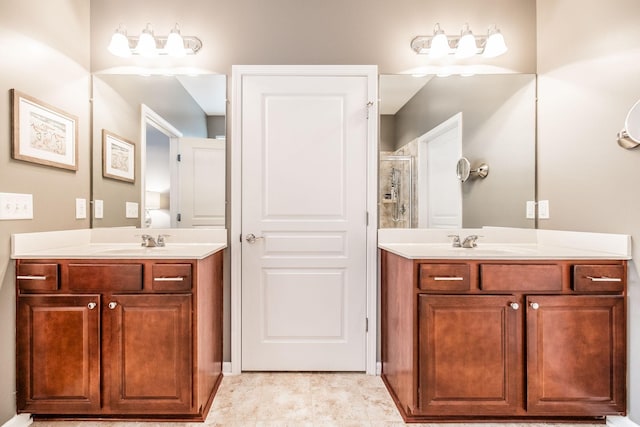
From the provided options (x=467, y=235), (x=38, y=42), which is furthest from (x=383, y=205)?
(x=38, y=42)

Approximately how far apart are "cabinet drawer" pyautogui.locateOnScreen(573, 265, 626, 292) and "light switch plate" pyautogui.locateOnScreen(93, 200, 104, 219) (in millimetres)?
2762

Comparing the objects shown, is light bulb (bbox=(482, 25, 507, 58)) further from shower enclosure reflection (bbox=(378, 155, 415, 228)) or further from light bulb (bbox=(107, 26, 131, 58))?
light bulb (bbox=(107, 26, 131, 58))

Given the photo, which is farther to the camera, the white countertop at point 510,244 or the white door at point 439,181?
the white door at point 439,181

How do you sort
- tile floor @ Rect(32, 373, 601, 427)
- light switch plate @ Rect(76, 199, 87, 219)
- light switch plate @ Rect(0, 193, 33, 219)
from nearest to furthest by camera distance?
light switch plate @ Rect(0, 193, 33, 219)
tile floor @ Rect(32, 373, 601, 427)
light switch plate @ Rect(76, 199, 87, 219)

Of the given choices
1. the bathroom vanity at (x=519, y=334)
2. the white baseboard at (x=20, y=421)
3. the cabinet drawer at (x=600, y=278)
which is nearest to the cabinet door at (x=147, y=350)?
the white baseboard at (x=20, y=421)

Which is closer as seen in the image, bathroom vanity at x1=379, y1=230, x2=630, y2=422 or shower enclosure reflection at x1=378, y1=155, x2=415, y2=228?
bathroom vanity at x1=379, y1=230, x2=630, y2=422

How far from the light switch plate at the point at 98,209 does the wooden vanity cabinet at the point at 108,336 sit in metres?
0.60

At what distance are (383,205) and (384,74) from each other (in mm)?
880

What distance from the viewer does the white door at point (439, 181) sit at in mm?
2230

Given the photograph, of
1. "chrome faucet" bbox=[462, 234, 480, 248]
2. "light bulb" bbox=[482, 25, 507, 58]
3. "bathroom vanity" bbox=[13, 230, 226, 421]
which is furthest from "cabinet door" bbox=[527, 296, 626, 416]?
"bathroom vanity" bbox=[13, 230, 226, 421]

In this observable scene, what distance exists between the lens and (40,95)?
5.85ft

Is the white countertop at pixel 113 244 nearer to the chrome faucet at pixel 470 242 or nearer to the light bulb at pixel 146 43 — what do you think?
the light bulb at pixel 146 43

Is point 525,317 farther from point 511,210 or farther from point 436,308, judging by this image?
point 511,210

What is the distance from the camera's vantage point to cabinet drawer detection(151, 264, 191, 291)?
64.4 inches
